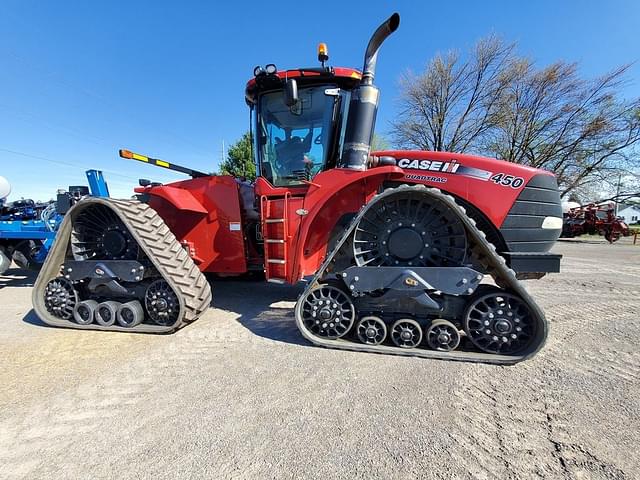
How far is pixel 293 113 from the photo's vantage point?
3.45m

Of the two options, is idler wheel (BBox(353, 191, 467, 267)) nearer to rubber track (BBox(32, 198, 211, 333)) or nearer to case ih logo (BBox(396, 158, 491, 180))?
case ih logo (BBox(396, 158, 491, 180))

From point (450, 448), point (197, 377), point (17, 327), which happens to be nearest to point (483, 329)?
point (450, 448)

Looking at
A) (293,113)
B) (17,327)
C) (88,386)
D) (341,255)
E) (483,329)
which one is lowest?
(17,327)

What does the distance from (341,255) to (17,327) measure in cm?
397

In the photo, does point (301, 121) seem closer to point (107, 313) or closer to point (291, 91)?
point (291, 91)

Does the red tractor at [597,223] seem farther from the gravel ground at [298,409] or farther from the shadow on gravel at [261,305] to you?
the shadow on gravel at [261,305]

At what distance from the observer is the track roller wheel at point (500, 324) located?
8.76ft

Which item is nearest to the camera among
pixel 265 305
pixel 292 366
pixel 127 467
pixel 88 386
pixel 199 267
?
pixel 127 467

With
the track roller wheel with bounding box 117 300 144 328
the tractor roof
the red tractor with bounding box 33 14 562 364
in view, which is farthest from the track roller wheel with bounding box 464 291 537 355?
the track roller wheel with bounding box 117 300 144 328

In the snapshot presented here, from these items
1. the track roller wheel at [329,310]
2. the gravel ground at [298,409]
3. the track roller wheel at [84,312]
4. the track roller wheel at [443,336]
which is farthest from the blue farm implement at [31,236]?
the track roller wheel at [443,336]

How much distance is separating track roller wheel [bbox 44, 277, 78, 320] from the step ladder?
7.75 feet

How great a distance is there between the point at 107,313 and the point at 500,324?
160 inches

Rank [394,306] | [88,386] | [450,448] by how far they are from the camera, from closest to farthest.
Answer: [450,448] < [88,386] < [394,306]

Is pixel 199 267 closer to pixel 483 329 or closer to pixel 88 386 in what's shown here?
pixel 88 386
